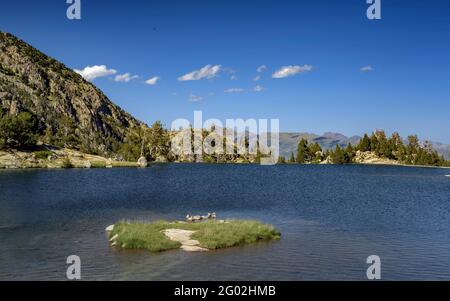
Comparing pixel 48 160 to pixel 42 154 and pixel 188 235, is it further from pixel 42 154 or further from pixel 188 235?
pixel 188 235

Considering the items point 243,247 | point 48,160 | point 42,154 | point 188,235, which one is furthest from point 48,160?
point 243,247

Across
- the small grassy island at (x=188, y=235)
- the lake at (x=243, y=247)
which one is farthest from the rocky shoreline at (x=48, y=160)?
the small grassy island at (x=188, y=235)

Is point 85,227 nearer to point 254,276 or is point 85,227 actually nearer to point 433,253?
point 254,276

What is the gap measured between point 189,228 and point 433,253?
25.3 metres

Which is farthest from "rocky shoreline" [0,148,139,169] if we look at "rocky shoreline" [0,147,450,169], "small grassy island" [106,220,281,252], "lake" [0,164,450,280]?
"small grassy island" [106,220,281,252]

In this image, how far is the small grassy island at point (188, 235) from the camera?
41.3m

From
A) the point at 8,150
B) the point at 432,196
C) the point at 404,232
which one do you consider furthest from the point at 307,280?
the point at 8,150

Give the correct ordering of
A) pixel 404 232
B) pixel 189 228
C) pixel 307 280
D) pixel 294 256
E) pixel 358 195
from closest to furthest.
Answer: pixel 307 280 → pixel 294 256 → pixel 189 228 → pixel 404 232 → pixel 358 195

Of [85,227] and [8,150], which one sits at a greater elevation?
[8,150]

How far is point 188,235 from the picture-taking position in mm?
44250

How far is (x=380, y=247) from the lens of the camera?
→ 43.4 m

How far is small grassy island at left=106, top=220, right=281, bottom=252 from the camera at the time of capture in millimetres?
41281

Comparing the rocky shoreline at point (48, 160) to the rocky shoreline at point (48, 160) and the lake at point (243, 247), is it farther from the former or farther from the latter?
the lake at point (243, 247)
